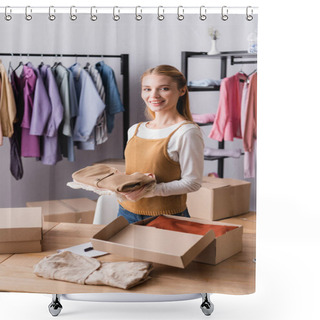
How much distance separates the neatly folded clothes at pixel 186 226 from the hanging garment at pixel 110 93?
405mm

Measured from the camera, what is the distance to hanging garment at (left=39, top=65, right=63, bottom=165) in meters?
2.25

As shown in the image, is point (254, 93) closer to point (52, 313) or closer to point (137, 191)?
point (137, 191)

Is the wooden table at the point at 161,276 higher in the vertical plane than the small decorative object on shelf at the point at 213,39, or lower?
lower

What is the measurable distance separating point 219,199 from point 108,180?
0.45 meters

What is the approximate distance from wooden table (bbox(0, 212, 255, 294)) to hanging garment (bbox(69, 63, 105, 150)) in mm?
369

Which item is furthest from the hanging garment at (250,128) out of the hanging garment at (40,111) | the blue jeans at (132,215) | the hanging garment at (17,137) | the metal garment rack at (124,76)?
the hanging garment at (17,137)

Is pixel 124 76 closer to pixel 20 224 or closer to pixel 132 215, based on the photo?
pixel 132 215

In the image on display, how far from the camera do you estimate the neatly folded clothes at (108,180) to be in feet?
7.14

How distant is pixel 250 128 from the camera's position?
88.4 inches

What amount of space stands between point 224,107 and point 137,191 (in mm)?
474

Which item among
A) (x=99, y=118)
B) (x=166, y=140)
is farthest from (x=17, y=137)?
(x=166, y=140)

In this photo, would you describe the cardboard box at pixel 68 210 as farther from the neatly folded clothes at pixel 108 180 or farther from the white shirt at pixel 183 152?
the white shirt at pixel 183 152

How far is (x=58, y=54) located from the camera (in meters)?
2.24

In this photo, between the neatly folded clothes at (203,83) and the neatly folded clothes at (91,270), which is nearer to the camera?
the neatly folded clothes at (91,270)
